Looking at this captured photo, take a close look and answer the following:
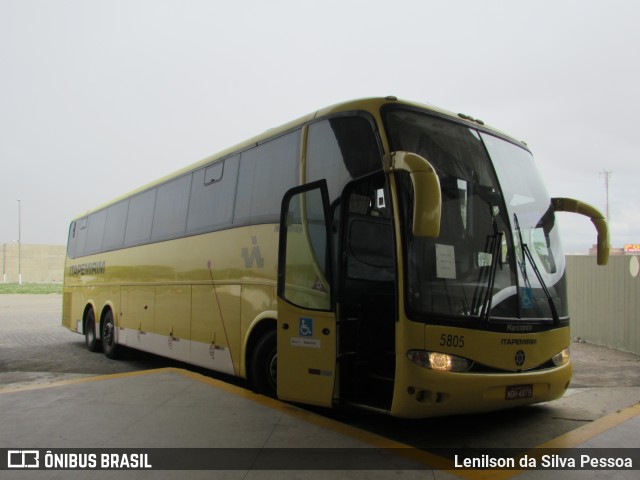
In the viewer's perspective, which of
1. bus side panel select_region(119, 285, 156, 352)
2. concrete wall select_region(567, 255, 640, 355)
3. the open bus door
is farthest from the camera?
concrete wall select_region(567, 255, 640, 355)

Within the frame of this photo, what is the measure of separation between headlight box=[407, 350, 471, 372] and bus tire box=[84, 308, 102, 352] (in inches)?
386

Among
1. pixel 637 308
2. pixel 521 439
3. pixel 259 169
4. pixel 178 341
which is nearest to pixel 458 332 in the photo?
pixel 521 439

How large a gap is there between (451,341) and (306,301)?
1524 mm

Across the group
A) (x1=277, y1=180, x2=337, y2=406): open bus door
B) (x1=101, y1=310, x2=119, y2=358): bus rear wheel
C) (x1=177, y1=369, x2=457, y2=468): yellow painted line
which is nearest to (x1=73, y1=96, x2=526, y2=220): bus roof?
(x1=277, y1=180, x2=337, y2=406): open bus door

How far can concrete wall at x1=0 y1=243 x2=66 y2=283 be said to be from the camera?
52844 mm

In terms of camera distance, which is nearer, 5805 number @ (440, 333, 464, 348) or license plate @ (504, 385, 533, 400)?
5805 number @ (440, 333, 464, 348)

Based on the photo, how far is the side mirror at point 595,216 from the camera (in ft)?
20.4

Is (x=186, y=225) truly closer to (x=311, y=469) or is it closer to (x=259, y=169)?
(x=259, y=169)

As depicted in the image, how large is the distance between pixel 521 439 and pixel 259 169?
173 inches

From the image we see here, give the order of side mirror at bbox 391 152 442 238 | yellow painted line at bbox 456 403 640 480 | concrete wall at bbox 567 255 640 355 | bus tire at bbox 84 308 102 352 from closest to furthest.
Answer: yellow painted line at bbox 456 403 640 480
side mirror at bbox 391 152 442 238
concrete wall at bbox 567 255 640 355
bus tire at bbox 84 308 102 352

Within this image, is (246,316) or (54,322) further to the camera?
(54,322)

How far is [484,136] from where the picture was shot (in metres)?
5.71

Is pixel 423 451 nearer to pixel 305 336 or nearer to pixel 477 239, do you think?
pixel 305 336

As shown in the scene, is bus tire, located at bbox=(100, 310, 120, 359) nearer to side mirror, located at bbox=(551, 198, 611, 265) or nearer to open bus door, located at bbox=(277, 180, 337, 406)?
open bus door, located at bbox=(277, 180, 337, 406)
